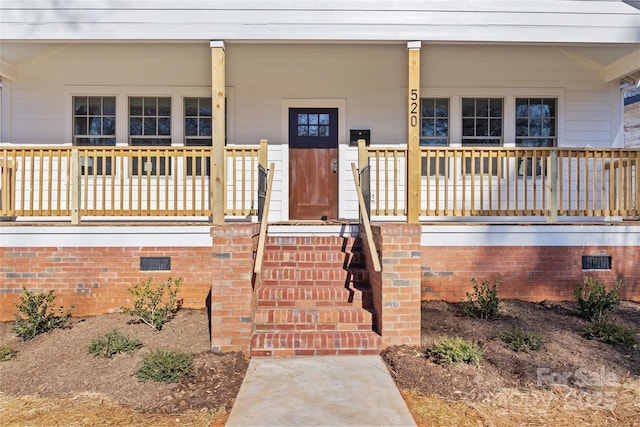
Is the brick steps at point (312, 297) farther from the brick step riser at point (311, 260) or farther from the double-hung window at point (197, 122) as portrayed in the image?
the double-hung window at point (197, 122)

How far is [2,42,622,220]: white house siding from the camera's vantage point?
774 centimetres

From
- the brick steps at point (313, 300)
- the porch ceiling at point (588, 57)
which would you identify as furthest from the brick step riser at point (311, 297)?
the porch ceiling at point (588, 57)

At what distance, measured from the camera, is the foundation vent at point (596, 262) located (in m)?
6.38

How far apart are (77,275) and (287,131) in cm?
408

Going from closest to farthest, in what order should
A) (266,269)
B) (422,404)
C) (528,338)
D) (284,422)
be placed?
(284,422)
(422,404)
(528,338)
(266,269)

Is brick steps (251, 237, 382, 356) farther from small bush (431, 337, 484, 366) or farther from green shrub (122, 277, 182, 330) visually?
green shrub (122, 277, 182, 330)

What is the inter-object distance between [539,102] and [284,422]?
7389mm

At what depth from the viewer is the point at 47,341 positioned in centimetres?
517

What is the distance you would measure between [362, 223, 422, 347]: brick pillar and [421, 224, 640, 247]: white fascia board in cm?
161

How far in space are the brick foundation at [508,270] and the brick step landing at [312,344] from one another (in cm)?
186

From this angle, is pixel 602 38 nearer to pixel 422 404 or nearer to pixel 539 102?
pixel 539 102

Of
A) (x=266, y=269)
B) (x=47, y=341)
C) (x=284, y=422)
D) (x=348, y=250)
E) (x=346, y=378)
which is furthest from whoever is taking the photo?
(x=348, y=250)

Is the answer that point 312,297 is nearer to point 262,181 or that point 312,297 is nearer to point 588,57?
point 262,181

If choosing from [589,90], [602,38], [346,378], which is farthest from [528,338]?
[589,90]
